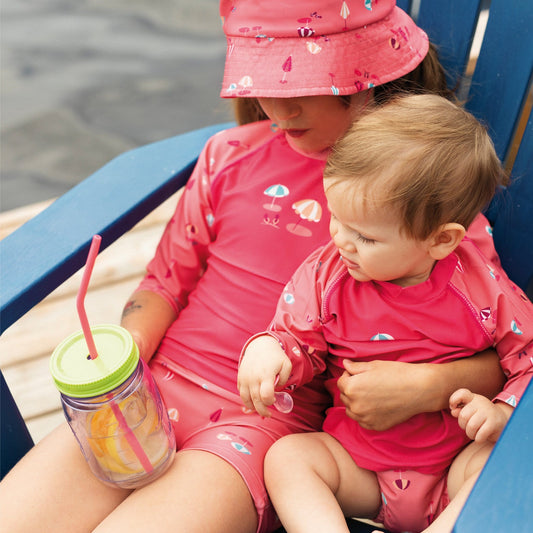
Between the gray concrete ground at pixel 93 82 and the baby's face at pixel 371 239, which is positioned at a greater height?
the baby's face at pixel 371 239

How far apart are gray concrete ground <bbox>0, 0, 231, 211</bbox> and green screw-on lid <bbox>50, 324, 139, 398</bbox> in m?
1.74

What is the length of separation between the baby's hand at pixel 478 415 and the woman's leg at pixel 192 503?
0.32 metres

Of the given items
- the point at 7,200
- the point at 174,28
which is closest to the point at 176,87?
the point at 174,28

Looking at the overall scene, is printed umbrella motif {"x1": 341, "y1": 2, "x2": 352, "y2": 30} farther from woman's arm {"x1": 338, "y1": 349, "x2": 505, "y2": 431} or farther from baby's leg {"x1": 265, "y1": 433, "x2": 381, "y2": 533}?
baby's leg {"x1": 265, "y1": 433, "x2": 381, "y2": 533}

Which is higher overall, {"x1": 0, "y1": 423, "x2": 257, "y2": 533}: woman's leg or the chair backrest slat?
the chair backrest slat

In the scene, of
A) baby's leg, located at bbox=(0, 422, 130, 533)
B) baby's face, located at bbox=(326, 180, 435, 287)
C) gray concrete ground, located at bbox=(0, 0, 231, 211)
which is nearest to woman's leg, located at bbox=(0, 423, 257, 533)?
baby's leg, located at bbox=(0, 422, 130, 533)

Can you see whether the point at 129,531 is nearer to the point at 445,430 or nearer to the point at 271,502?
the point at 271,502

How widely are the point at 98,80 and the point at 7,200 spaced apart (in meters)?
0.83

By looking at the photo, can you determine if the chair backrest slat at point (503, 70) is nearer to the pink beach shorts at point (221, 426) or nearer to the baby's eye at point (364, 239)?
the baby's eye at point (364, 239)

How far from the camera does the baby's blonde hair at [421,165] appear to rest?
0.87 meters

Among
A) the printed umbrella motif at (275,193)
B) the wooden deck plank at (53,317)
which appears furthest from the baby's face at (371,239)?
the wooden deck plank at (53,317)

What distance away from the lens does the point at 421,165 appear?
0.86 metres

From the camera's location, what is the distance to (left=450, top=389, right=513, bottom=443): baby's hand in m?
0.91

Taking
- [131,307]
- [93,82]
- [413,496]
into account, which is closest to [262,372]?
[413,496]
